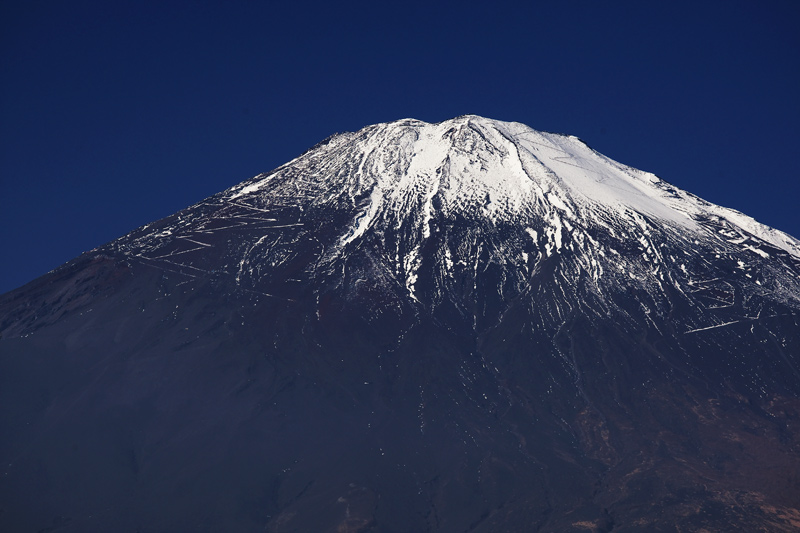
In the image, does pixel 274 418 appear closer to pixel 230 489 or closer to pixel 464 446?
pixel 230 489

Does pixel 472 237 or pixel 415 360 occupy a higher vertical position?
pixel 472 237

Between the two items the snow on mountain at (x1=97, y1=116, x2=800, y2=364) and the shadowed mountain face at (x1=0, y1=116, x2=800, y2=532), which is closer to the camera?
the shadowed mountain face at (x1=0, y1=116, x2=800, y2=532)

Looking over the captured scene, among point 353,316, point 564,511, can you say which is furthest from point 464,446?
point 353,316

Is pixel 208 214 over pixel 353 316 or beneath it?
over

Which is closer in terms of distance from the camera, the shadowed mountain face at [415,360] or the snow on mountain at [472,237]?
the shadowed mountain face at [415,360]

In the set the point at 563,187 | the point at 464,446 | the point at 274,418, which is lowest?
the point at 464,446

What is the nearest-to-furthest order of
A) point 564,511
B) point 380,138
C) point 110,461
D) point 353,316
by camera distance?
point 564,511
point 110,461
point 353,316
point 380,138

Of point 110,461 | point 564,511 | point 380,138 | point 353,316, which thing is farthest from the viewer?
point 380,138

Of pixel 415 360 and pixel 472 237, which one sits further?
pixel 472 237
